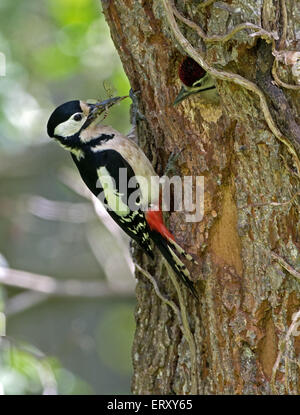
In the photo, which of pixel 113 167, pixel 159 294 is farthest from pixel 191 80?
pixel 159 294

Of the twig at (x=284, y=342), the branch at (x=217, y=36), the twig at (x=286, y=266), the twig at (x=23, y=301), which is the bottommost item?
the twig at (x=284, y=342)

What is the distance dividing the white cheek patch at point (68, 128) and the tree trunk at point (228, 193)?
0.47m

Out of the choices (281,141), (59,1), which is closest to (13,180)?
(59,1)

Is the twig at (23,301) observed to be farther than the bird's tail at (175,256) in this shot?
Yes

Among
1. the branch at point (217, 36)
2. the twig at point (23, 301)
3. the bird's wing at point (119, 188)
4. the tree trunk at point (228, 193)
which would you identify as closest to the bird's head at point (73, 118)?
the bird's wing at point (119, 188)

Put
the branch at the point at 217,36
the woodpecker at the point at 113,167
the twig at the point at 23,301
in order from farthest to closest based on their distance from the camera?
the twig at the point at 23,301
the woodpecker at the point at 113,167
the branch at the point at 217,36

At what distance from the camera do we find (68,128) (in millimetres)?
3707

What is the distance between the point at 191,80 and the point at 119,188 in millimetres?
859

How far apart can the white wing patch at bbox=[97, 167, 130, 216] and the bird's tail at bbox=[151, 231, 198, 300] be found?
1.25ft

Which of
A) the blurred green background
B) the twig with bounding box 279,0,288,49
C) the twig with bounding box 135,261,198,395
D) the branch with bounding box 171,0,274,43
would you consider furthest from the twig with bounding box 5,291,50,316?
the twig with bounding box 279,0,288,49

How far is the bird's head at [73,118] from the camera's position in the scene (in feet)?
11.9

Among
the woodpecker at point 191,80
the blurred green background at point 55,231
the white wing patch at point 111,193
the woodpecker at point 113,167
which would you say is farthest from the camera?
the blurred green background at point 55,231

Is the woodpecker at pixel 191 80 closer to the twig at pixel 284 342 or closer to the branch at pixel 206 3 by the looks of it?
the branch at pixel 206 3

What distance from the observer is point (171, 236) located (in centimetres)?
320
